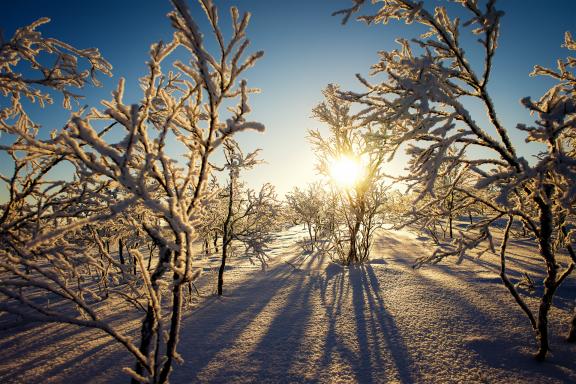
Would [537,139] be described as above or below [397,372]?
above

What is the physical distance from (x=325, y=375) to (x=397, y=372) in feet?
2.99

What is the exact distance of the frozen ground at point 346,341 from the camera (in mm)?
3273

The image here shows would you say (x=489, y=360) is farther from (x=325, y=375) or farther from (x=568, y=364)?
(x=325, y=375)

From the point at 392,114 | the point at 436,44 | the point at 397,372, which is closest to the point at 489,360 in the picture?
the point at 397,372

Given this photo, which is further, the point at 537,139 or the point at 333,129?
the point at 333,129

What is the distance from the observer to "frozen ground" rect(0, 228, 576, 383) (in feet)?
10.7

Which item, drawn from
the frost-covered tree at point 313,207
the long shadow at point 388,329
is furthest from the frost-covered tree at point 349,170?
the frost-covered tree at point 313,207

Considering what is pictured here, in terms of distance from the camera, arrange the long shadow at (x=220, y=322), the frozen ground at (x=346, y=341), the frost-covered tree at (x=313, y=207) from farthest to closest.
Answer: the frost-covered tree at (x=313, y=207) → the long shadow at (x=220, y=322) → the frozen ground at (x=346, y=341)

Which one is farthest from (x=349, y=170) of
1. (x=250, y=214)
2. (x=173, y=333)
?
(x=173, y=333)

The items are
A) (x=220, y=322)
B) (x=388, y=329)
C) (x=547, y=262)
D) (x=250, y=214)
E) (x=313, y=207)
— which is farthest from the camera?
(x=313, y=207)

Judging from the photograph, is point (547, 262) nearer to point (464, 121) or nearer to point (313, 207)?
point (464, 121)

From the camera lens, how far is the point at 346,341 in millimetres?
4121

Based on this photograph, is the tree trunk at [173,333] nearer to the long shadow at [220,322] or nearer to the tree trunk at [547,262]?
the long shadow at [220,322]

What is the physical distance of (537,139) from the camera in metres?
2.41
